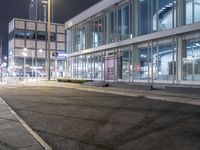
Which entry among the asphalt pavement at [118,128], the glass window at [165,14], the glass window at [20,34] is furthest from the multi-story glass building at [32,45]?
the asphalt pavement at [118,128]

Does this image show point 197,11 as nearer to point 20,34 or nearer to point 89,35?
Answer: point 89,35

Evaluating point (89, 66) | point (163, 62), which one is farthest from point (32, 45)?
point (163, 62)

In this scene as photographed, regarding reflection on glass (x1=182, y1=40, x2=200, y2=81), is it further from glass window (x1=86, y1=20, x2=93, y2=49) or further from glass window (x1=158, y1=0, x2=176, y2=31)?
glass window (x1=86, y1=20, x2=93, y2=49)

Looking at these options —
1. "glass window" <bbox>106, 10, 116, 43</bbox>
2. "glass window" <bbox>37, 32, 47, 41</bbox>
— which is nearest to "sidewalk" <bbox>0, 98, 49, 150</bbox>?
"glass window" <bbox>106, 10, 116, 43</bbox>

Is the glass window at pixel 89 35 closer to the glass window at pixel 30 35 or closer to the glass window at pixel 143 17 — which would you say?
the glass window at pixel 143 17

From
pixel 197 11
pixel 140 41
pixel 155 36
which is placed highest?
pixel 197 11

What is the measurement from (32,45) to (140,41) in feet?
278

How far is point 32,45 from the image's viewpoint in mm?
111938

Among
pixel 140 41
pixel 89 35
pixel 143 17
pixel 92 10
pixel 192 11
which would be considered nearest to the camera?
pixel 192 11

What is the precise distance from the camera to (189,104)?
55.2ft

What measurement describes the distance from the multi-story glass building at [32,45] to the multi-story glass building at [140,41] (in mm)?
60182

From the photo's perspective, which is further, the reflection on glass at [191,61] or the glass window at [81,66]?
the glass window at [81,66]

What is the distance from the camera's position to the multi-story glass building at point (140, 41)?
26.0 metres

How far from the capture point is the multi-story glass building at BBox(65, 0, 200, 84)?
26.0 m
